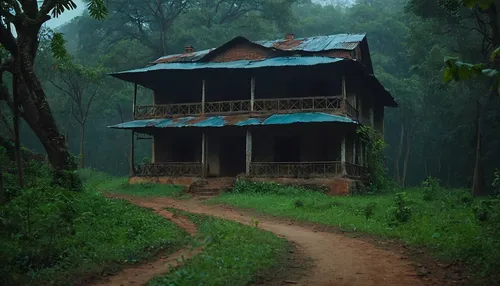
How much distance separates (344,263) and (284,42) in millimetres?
19528

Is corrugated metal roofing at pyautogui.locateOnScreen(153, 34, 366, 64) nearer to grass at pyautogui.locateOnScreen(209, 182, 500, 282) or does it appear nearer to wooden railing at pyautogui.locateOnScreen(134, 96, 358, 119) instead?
wooden railing at pyautogui.locateOnScreen(134, 96, 358, 119)

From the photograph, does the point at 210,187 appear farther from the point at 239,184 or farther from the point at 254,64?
the point at 254,64

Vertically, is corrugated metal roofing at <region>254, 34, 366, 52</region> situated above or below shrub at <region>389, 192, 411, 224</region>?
above

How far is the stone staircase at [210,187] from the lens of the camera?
20.1 meters

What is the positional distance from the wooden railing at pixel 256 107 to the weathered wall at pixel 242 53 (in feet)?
7.68

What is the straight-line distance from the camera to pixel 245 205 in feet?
52.6

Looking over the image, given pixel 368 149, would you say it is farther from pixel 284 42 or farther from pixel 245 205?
pixel 245 205

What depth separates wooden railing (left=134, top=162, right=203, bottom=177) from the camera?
74.8 ft

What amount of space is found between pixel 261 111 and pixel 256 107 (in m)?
0.82

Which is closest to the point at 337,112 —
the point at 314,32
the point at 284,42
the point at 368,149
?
the point at 368,149

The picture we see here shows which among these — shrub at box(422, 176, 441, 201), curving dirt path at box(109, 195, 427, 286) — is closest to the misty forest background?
shrub at box(422, 176, 441, 201)

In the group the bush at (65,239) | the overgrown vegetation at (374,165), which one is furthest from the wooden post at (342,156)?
the bush at (65,239)

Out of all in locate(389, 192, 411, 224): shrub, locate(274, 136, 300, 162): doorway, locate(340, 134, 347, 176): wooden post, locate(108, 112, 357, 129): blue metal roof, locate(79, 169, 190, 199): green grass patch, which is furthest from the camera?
locate(274, 136, 300, 162): doorway

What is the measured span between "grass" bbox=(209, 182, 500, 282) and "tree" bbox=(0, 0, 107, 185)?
651 centimetres
